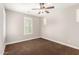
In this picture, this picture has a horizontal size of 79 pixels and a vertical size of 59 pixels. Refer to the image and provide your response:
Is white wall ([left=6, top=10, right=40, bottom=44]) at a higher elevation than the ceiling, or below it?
below

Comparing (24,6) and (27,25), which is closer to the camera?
(24,6)

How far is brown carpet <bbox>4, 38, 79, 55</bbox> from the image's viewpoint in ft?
4.26

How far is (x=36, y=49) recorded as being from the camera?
52.3 inches

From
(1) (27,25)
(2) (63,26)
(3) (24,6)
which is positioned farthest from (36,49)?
(3) (24,6)

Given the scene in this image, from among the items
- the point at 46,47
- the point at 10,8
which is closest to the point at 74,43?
the point at 46,47

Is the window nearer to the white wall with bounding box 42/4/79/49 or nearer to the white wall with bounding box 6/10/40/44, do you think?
the white wall with bounding box 6/10/40/44

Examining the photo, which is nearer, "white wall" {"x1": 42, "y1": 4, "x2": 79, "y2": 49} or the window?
"white wall" {"x1": 42, "y1": 4, "x2": 79, "y2": 49}

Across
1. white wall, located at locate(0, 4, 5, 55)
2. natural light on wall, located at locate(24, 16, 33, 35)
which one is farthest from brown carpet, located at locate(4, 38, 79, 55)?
natural light on wall, located at locate(24, 16, 33, 35)

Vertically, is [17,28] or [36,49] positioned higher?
[17,28]

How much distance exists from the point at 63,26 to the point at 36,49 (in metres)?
0.59

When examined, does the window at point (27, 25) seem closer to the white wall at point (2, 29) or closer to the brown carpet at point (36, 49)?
the brown carpet at point (36, 49)

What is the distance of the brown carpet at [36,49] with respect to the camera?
1299 mm

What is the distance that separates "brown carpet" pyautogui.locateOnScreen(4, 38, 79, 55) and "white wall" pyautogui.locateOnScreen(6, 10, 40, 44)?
0.09m

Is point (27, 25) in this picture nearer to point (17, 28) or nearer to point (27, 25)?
point (27, 25)
